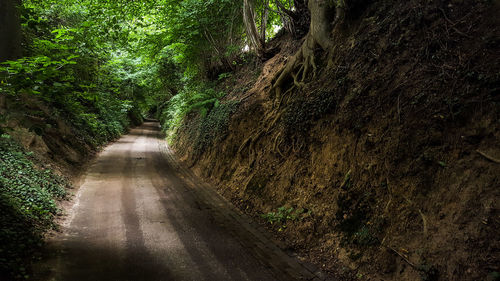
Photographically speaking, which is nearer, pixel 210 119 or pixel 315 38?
pixel 315 38

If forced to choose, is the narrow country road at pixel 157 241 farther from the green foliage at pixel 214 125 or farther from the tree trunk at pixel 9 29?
the tree trunk at pixel 9 29

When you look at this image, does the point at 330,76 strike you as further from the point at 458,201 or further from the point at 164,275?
the point at 164,275

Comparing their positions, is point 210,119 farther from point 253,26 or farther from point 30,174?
point 30,174

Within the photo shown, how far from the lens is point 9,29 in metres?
4.61

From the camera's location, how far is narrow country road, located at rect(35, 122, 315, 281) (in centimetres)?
456

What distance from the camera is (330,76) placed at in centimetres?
736

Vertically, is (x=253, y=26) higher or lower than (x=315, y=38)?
higher

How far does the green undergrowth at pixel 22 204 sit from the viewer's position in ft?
13.8

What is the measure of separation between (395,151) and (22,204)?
7.79m

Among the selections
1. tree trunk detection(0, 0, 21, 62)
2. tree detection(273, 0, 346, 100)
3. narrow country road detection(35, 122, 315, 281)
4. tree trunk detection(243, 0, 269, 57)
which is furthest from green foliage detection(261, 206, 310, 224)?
tree trunk detection(243, 0, 269, 57)

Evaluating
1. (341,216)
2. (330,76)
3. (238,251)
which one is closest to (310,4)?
(330,76)

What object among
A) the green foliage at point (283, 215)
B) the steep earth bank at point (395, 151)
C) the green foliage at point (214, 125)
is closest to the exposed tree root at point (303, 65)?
the steep earth bank at point (395, 151)

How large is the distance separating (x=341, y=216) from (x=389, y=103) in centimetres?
259

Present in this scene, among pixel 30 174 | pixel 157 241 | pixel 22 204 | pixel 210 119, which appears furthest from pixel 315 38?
pixel 30 174
